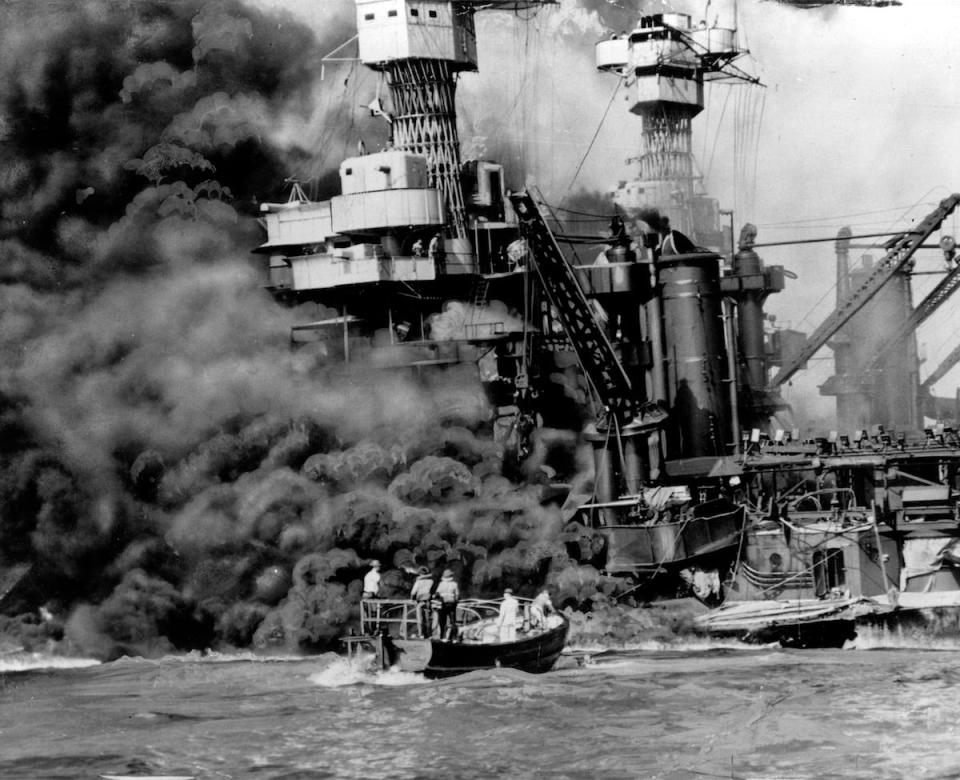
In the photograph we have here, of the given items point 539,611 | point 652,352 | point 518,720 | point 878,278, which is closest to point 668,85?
point 878,278

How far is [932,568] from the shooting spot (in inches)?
2717

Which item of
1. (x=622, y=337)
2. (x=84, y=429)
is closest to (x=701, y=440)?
(x=622, y=337)

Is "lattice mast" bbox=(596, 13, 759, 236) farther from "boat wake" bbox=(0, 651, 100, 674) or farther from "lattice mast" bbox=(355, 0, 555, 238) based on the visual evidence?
"boat wake" bbox=(0, 651, 100, 674)

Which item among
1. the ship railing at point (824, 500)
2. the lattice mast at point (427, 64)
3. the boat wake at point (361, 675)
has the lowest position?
the boat wake at point (361, 675)

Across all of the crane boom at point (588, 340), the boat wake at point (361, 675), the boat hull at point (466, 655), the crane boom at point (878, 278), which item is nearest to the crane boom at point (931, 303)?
the crane boom at point (878, 278)

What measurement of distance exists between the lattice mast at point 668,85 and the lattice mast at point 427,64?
21108 mm

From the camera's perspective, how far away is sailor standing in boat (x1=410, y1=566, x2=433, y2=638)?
5925 cm

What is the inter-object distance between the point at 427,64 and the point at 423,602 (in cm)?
4177

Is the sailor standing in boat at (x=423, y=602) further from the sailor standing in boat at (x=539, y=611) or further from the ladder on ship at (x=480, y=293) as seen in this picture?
the ladder on ship at (x=480, y=293)

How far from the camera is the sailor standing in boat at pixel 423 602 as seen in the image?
194 feet

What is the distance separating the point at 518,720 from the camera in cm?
5338

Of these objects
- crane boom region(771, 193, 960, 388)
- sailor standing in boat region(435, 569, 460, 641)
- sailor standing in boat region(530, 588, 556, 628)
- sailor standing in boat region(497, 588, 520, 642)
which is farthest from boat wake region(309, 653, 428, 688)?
crane boom region(771, 193, 960, 388)

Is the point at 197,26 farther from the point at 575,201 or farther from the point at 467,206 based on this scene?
the point at 575,201

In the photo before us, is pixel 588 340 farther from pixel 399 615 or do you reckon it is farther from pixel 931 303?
pixel 931 303
